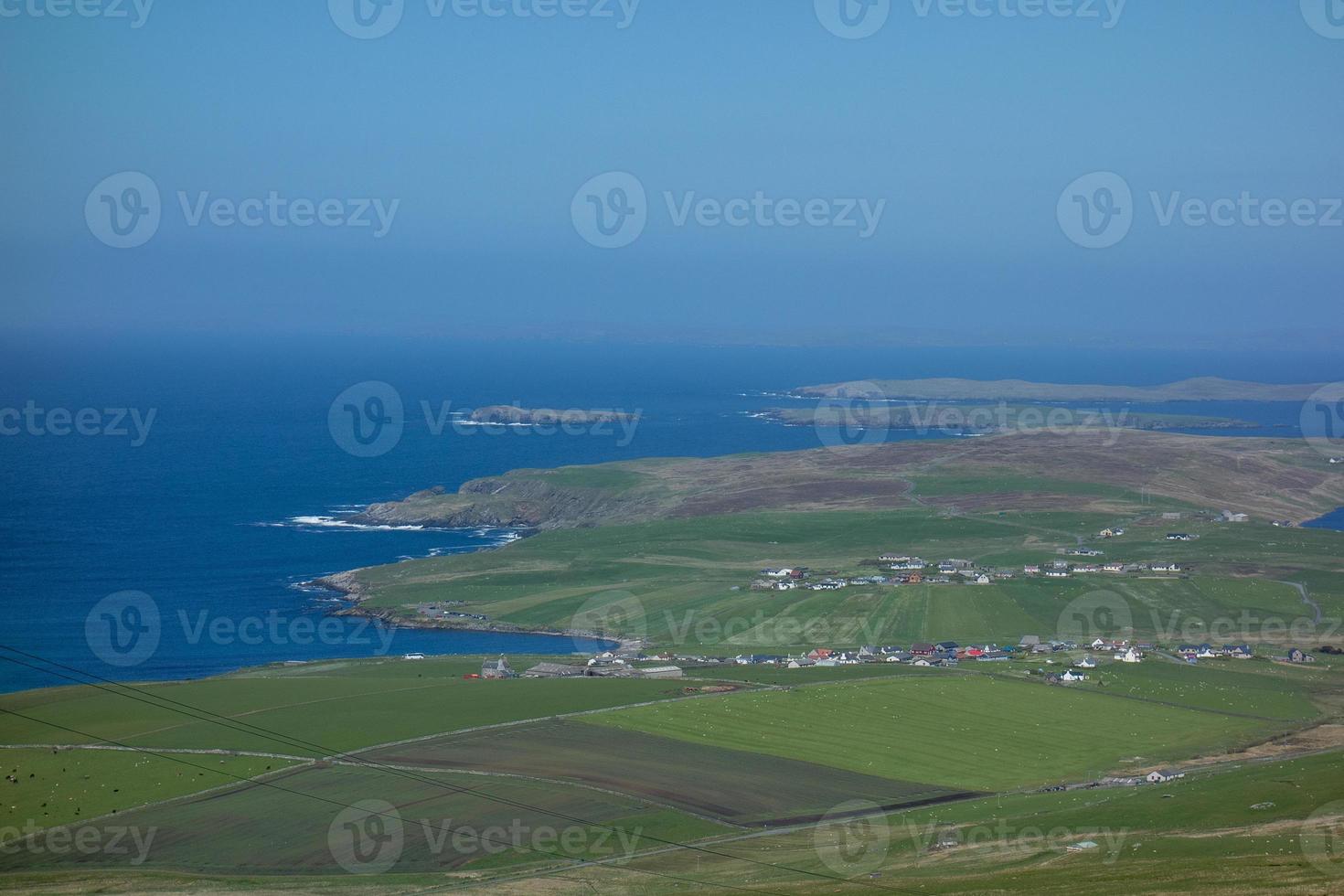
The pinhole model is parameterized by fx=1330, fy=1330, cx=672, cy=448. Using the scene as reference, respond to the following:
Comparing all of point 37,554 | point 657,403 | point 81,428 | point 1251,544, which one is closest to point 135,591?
point 37,554

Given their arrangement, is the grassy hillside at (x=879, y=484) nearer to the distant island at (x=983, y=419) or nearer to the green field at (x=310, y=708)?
the distant island at (x=983, y=419)

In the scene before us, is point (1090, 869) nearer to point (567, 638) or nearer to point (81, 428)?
point (567, 638)

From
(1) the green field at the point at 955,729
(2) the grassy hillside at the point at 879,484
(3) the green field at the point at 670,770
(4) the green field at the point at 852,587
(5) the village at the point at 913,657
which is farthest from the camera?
(2) the grassy hillside at the point at 879,484

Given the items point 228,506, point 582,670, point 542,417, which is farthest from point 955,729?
point 542,417

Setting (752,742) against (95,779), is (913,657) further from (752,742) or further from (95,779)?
(95,779)

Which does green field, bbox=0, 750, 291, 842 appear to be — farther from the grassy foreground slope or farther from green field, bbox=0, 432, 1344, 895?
the grassy foreground slope

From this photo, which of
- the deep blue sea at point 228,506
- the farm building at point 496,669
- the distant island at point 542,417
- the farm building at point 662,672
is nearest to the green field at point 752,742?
the farm building at point 662,672

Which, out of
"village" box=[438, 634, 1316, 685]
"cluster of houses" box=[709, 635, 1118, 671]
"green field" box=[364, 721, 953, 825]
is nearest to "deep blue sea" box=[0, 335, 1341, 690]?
"village" box=[438, 634, 1316, 685]
